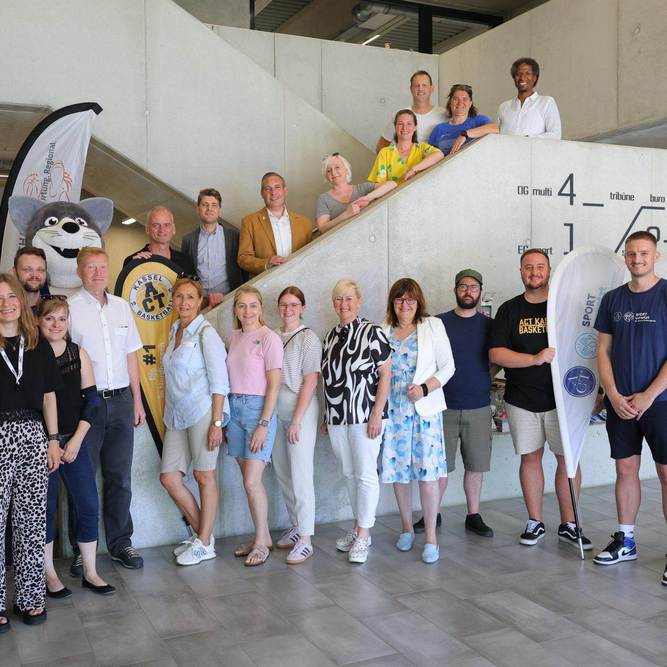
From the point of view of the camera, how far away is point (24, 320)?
3359 millimetres

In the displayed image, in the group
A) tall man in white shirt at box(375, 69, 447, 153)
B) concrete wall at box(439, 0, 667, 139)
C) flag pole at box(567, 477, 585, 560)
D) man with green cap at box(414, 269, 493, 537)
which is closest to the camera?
flag pole at box(567, 477, 585, 560)

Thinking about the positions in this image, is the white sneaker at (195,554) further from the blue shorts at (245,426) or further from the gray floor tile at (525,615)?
the gray floor tile at (525,615)

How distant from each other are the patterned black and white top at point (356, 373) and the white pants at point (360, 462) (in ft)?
0.22

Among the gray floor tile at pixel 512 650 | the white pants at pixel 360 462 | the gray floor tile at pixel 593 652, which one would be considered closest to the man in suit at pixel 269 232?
the white pants at pixel 360 462

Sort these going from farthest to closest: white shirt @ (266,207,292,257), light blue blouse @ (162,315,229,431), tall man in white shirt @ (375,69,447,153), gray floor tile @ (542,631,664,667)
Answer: tall man in white shirt @ (375,69,447,153) < white shirt @ (266,207,292,257) < light blue blouse @ (162,315,229,431) < gray floor tile @ (542,631,664,667)

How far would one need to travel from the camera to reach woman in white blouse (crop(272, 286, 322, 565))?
4.31 m

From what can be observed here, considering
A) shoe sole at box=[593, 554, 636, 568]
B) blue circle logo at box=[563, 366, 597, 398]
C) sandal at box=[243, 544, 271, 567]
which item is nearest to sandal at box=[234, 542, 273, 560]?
sandal at box=[243, 544, 271, 567]

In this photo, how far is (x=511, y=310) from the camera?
457 centimetres

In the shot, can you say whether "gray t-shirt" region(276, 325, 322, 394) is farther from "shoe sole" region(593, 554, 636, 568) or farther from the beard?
"shoe sole" region(593, 554, 636, 568)

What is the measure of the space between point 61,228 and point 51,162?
4.41 feet

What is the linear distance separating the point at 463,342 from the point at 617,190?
88.0 inches

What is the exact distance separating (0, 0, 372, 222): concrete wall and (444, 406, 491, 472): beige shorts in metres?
3.04

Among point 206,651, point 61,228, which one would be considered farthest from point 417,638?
point 61,228

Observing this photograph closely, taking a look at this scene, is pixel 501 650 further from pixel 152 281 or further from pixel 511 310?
pixel 152 281
